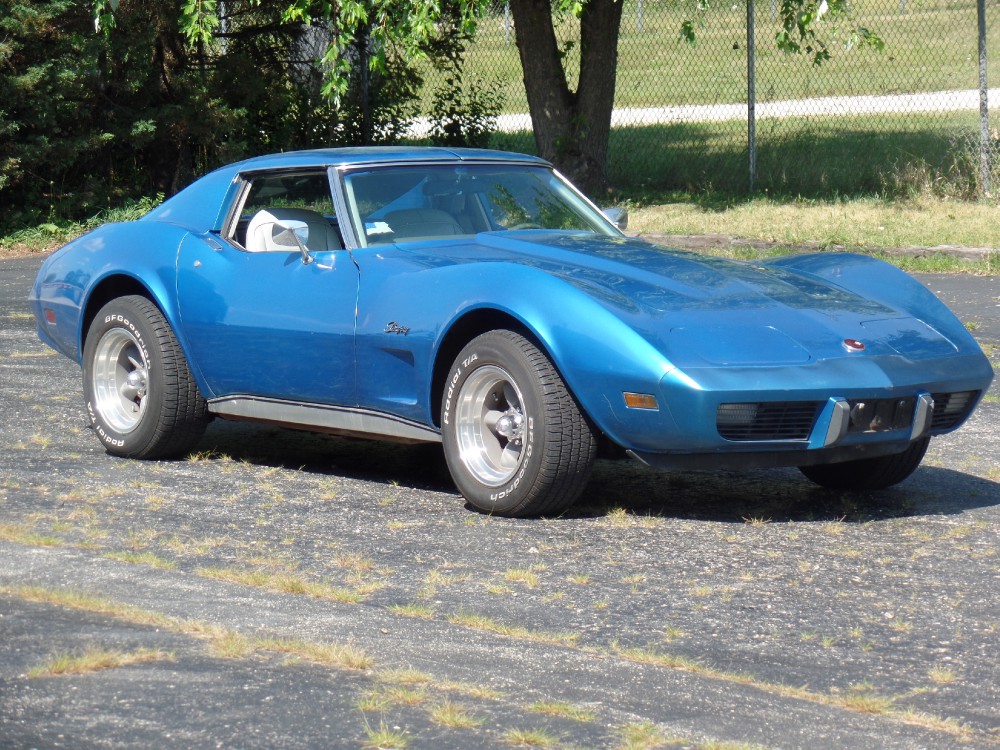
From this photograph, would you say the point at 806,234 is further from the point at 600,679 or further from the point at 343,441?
the point at 600,679

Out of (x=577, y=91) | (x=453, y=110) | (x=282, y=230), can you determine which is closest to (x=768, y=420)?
(x=282, y=230)

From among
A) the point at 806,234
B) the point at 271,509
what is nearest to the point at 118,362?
the point at 271,509

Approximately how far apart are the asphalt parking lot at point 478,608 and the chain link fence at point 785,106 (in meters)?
9.62

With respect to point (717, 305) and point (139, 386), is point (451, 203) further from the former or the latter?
point (139, 386)

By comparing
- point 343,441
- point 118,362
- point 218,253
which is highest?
point 218,253

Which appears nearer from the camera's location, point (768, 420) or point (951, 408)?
point (768, 420)

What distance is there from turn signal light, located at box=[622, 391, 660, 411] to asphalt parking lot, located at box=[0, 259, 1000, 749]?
0.48 m

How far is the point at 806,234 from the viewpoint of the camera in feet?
46.4

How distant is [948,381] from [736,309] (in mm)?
828

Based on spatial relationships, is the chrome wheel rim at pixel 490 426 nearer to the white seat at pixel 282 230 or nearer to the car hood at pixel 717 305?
the car hood at pixel 717 305

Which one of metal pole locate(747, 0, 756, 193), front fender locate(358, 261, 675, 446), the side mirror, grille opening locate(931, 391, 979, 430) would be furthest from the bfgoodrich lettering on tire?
metal pole locate(747, 0, 756, 193)

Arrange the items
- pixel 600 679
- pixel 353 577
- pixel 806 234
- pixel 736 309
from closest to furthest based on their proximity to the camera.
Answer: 1. pixel 600 679
2. pixel 353 577
3. pixel 736 309
4. pixel 806 234

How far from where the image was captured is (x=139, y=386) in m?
6.91

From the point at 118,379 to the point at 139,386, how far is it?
17cm
